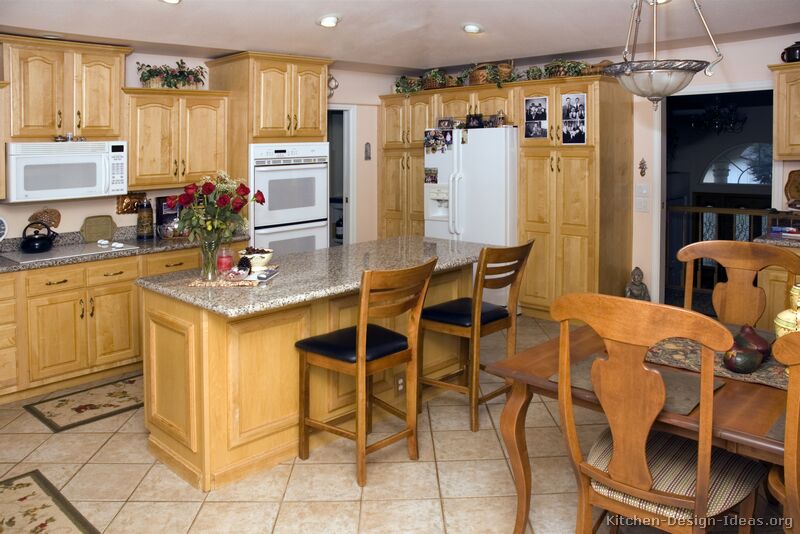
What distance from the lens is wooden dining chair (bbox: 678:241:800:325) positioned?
3029 mm

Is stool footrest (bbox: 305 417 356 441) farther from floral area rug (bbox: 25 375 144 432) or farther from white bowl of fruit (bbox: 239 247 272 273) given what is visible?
floral area rug (bbox: 25 375 144 432)

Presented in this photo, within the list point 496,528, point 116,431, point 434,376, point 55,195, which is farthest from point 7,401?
point 496,528

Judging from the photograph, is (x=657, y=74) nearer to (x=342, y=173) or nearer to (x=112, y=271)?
(x=112, y=271)

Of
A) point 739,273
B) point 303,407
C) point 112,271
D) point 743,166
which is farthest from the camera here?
point 743,166

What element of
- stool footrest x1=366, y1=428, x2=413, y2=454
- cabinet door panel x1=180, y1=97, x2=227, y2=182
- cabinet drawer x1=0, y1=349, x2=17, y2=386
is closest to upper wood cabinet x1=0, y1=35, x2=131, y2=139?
cabinet door panel x1=180, y1=97, x2=227, y2=182

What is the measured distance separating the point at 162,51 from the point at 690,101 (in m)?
6.25

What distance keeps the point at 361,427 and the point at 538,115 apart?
3681 mm

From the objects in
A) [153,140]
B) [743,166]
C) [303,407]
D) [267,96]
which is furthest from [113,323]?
[743,166]

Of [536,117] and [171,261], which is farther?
[536,117]

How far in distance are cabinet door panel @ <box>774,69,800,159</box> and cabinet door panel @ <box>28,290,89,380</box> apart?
4.68m

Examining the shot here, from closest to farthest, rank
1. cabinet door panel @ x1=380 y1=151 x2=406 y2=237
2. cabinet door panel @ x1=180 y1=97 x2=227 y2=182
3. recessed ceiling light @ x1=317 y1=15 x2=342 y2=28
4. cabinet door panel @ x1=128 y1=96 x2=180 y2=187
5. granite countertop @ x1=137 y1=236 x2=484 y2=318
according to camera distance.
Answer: granite countertop @ x1=137 y1=236 x2=484 y2=318
cabinet door panel @ x1=128 y1=96 x2=180 y2=187
recessed ceiling light @ x1=317 y1=15 x2=342 y2=28
cabinet door panel @ x1=180 y1=97 x2=227 y2=182
cabinet door panel @ x1=380 y1=151 x2=406 y2=237

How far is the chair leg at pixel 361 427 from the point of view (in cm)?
307

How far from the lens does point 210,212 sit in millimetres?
3270

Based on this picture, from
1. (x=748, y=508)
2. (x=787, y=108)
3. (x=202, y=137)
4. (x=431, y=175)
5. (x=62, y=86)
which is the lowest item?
(x=748, y=508)
